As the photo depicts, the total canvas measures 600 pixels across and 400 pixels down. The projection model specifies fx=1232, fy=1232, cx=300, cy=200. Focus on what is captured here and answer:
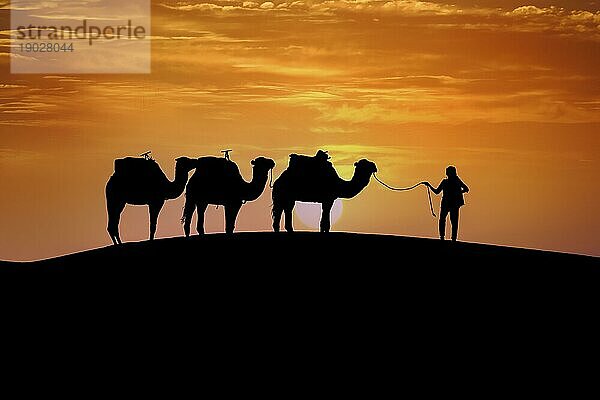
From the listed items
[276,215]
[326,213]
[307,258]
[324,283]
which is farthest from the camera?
[276,215]

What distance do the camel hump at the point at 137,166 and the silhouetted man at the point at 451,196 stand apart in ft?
25.2

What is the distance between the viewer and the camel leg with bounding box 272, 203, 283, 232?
32.8 m

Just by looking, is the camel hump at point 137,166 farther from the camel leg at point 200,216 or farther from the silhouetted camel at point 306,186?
the silhouetted camel at point 306,186

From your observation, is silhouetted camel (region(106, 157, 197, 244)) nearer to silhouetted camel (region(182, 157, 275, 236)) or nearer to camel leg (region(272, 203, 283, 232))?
silhouetted camel (region(182, 157, 275, 236))

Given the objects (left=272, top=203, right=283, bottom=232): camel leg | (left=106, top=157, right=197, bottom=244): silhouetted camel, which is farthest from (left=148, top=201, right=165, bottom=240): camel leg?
(left=272, top=203, right=283, bottom=232): camel leg

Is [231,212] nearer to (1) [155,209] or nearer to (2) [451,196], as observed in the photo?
(1) [155,209]

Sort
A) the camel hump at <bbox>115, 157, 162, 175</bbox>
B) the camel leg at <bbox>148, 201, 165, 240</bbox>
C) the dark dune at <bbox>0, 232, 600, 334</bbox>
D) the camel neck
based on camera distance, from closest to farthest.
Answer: the dark dune at <bbox>0, 232, 600, 334</bbox>, the camel leg at <bbox>148, 201, 165, 240</bbox>, the camel hump at <bbox>115, 157, 162, 175</bbox>, the camel neck

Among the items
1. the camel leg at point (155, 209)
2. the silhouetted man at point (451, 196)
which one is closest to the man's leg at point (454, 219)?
the silhouetted man at point (451, 196)

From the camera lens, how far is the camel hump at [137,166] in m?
33.0

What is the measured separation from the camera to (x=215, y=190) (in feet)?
107

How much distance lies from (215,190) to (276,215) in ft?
6.18

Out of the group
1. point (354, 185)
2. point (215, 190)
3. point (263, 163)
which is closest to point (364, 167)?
point (354, 185)

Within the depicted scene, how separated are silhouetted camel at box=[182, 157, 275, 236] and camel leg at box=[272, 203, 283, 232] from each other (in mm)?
859

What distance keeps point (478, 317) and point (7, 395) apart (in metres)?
10.7
